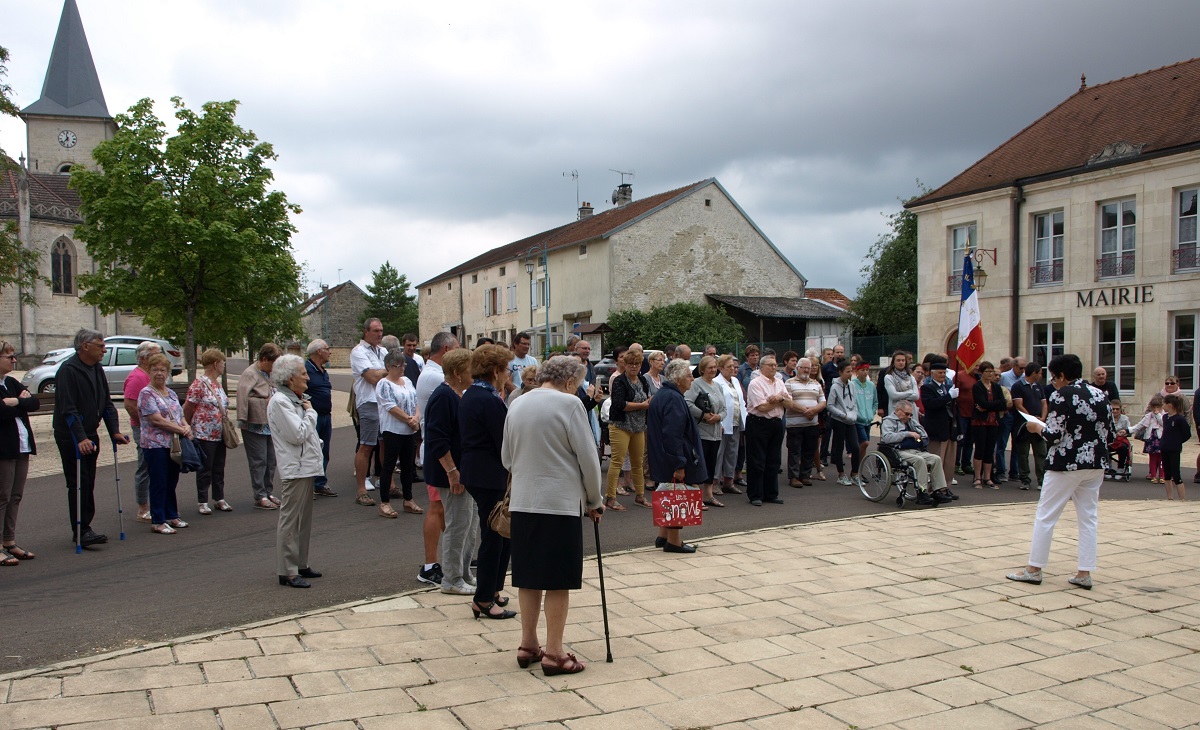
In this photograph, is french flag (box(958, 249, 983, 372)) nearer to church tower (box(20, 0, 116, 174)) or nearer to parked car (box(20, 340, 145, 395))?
parked car (box(20, 340, 145, 395))

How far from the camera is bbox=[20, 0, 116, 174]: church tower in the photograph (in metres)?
60.3

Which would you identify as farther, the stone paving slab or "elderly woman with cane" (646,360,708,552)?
"elderly woman with cane" (646,360,708,552)

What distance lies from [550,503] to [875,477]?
707cm

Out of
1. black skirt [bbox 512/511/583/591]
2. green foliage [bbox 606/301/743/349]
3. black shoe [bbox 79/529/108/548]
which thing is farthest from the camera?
green foliage [bbox 606/301/743/349]

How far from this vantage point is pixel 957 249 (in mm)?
27672

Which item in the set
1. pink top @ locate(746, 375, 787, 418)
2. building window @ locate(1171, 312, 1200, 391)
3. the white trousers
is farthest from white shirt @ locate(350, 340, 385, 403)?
building window @ locate(1171, 312, 1200, 391)

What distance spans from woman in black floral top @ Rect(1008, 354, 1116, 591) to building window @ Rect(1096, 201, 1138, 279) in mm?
19804

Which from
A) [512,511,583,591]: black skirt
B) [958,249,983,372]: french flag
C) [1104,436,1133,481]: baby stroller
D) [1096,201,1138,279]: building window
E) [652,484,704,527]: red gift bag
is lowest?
[1104,436,1133,481]: baby stroller

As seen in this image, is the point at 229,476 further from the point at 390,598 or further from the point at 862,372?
the point at 862,372

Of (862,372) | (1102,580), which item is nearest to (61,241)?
(862,372)

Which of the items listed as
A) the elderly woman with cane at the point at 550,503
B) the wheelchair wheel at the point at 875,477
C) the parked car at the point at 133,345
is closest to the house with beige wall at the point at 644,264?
the parked car at the point at 133,345

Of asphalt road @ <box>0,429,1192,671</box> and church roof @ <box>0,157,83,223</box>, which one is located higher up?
church roof @ <box>0,157,83,223</box>

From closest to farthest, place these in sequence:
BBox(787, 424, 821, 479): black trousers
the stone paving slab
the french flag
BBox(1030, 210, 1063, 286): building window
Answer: the stone paving slab → BBox(787, 424, 821, 479): black trousers → the french flag → BBox(1030, 210, 1063, 286): building window

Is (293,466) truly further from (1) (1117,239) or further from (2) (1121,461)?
(1) (1117,239)
